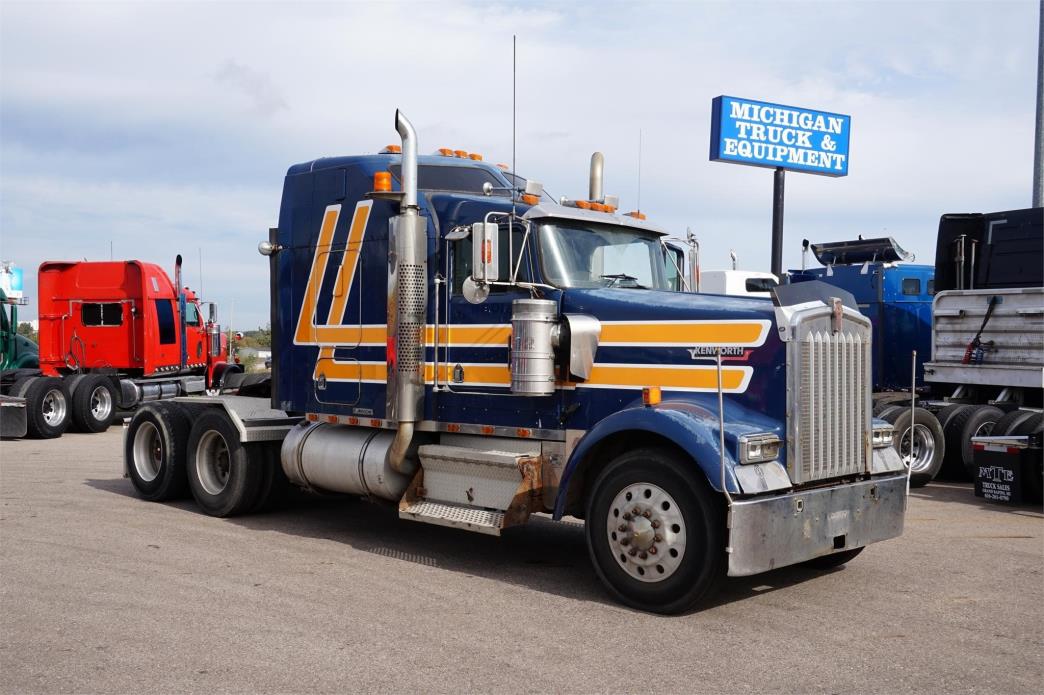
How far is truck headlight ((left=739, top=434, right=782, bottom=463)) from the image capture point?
250 inches

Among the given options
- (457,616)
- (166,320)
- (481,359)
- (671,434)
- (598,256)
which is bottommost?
(457,616)

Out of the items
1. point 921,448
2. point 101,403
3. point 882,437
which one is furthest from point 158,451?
point 101,403

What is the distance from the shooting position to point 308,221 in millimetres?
9461

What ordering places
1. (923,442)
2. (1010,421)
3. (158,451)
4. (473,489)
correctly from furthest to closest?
(923,442) → (1010,421) → (158,451) → (473,489)

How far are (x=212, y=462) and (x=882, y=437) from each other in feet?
21.4

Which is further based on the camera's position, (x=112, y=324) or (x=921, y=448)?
(x=112, y=324)

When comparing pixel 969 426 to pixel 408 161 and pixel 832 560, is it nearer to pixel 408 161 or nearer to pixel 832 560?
pixel 832 560

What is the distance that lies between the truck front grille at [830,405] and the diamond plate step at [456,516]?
2.22 m

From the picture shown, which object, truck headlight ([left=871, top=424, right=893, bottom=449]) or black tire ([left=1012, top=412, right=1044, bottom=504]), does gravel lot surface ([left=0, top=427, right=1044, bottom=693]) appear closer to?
truck headlight ([left=871, top=424, right=893, bottom=449])

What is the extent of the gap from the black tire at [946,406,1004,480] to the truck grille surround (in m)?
5.94

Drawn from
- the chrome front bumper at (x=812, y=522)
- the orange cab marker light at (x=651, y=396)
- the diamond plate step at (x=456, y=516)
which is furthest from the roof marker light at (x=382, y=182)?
the chrome front bumper at (x=812, y=522)

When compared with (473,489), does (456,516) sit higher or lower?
lower

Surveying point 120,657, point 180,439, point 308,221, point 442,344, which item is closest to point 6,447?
point 180,439

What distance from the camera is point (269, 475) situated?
10047mm
